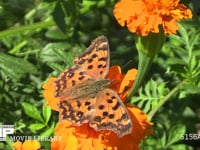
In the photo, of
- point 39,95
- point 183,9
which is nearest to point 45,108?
point 39,95

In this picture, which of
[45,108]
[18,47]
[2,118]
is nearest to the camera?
[45,108]

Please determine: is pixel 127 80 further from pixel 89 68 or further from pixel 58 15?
pixel 58 15

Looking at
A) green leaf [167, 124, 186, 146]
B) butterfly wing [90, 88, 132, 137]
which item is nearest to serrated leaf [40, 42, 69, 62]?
green leaf [167, 124, 186, 146]

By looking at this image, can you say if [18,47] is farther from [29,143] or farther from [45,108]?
[29,143]

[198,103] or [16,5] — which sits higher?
[16,5]

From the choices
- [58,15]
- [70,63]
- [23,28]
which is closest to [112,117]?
[70,63]

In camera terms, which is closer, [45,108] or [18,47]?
[45,108]

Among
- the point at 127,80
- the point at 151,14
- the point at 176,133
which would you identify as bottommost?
the point at 176,133
